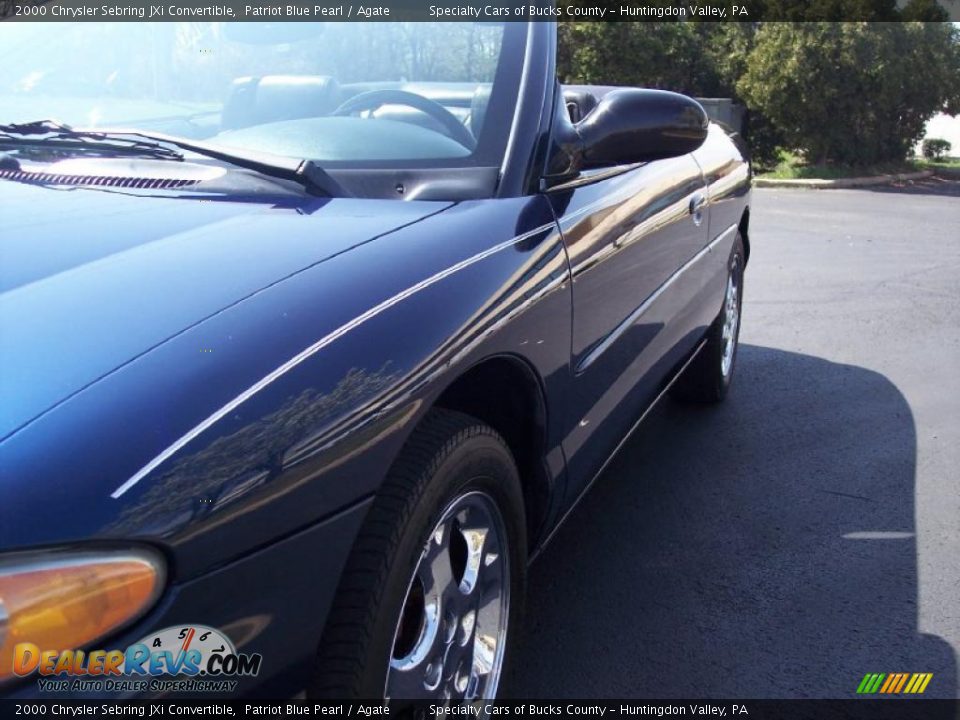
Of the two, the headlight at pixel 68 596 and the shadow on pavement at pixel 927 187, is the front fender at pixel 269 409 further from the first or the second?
the shadow on pavement at pixel 927 187

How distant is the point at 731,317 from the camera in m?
4.89

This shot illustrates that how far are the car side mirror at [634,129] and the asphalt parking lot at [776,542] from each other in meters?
1.27

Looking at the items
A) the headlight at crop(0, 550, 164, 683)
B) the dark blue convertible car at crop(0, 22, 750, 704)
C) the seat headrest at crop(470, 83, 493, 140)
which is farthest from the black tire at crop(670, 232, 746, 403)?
the headlight at crop(0, 550, 164, 683)

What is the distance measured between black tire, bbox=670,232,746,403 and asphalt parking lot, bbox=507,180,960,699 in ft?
0.29

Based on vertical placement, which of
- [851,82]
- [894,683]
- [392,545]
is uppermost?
[392,545]

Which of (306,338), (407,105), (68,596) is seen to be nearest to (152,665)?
(68,596)

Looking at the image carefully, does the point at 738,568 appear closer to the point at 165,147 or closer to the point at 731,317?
the point at 731,317

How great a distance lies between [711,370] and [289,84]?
2565 millimetres

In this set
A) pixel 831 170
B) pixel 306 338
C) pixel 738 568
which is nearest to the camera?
pixel 306 338

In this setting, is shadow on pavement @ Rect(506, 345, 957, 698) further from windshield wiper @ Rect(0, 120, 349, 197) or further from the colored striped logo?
windshield wiper @ Rect(0, 120, 349, 197)

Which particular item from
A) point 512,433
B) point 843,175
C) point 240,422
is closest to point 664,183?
point 512,433

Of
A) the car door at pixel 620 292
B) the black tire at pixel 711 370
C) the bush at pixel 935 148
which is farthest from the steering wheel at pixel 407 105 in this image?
the bush at pixel 935 148

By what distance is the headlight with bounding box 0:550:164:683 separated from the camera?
1.23 meters

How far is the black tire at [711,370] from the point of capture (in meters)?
4.52
